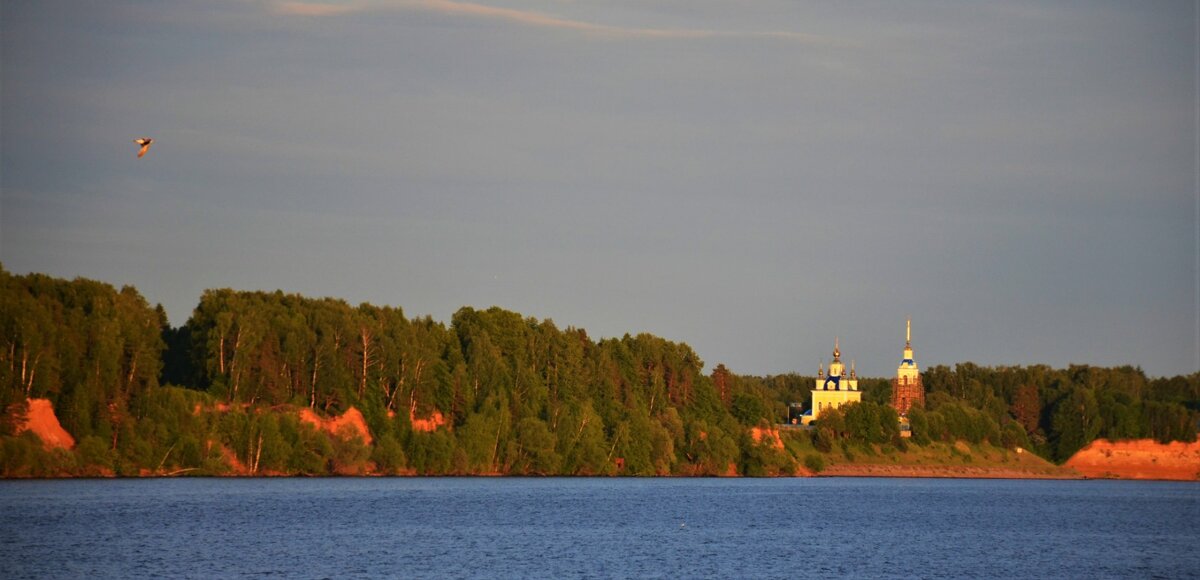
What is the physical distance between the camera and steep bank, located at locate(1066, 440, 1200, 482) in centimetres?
19512

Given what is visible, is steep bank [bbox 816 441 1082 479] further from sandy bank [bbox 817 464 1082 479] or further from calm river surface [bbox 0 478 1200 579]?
calm river surface [bbox 0 478 1200 579]

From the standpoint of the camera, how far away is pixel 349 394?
124m

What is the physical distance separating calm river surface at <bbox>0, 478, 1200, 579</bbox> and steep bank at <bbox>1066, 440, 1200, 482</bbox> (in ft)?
241

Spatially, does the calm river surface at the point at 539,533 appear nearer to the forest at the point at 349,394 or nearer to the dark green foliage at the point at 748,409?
the forest at the point at 349,394

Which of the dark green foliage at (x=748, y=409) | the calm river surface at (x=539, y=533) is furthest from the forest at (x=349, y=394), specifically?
the calm river surface at (x=539, y=533)

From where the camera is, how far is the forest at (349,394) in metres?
106

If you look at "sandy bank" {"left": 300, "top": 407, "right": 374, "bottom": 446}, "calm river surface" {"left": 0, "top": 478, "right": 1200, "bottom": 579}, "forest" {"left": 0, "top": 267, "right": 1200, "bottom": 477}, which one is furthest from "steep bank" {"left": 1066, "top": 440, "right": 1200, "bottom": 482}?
"sandy bank" {"left": 300, "top": 407, "right": 374, "bottom": 446}

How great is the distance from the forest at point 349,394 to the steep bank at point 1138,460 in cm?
3874

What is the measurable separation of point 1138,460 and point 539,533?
451 ft

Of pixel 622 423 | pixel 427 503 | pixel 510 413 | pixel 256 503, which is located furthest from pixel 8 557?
pixel 622 423

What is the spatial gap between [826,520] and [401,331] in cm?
4866

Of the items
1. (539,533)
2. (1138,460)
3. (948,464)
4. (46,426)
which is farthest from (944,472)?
(539,533)

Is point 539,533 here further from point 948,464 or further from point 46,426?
point 948,464

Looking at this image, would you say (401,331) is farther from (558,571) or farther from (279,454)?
(558,571)
